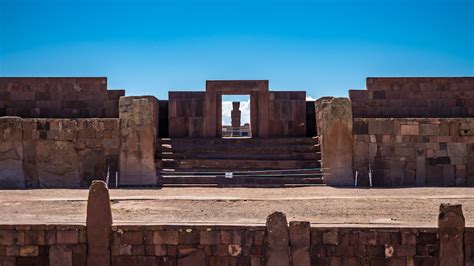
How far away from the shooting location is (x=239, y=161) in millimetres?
13078

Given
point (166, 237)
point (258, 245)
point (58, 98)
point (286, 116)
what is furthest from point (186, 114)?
point (258, 245)

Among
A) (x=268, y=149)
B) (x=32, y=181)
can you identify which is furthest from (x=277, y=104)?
(x=32, y=181)

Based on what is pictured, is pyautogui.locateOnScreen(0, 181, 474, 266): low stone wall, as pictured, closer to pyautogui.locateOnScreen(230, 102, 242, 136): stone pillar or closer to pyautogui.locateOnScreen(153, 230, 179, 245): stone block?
pyautogui.locateOnScreen(153, 230, 179, 245): stone block

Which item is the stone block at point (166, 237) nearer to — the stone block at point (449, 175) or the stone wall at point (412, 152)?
the stone wall at point (412, 152)

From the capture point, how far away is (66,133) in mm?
12812

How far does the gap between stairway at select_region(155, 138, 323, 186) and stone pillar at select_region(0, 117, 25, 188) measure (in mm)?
3269

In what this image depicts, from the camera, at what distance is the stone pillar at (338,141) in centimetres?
1257

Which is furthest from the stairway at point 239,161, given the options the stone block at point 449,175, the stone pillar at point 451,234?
the stone pillar at point 451,234

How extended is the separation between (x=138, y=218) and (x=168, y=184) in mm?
4734

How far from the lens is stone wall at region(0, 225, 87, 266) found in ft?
22.5

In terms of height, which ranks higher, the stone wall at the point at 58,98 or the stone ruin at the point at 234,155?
the stone wall at the point at 58,98

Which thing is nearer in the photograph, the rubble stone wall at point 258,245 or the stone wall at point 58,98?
the rubble stone wall at point 258,245

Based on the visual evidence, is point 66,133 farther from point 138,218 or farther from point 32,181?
point 138,218

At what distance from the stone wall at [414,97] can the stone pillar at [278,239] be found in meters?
8.94
